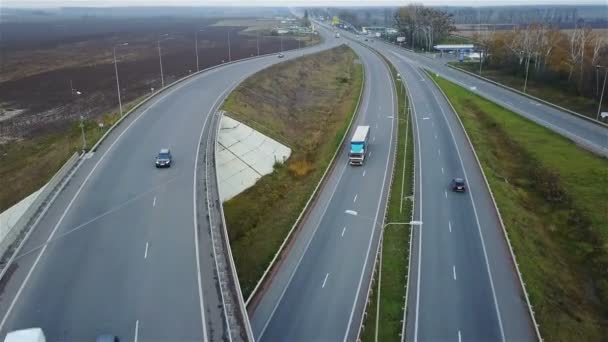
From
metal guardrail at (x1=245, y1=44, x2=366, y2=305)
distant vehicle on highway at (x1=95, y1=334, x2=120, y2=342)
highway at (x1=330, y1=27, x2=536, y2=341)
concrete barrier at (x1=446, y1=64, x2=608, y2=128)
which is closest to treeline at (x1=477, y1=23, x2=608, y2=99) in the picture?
concrete barrier at (x1=446, y1=64, x2=608, y2=128)

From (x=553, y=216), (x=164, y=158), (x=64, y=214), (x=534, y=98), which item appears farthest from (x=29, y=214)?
(x=534, y=98)

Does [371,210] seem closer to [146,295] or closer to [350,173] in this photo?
[350,173]

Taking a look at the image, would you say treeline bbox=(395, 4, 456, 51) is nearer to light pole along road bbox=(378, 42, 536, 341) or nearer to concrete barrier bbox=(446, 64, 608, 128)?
concrete barrier bbox=(446, 64, 608, 128)

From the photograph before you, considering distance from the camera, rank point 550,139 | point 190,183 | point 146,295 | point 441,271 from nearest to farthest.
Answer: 1. point 146,295
2. point 441,271
3. point 190,183
4. point 550,139

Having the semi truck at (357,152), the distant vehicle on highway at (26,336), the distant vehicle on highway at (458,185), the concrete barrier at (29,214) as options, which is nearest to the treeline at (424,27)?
the semi truck at (357,152)

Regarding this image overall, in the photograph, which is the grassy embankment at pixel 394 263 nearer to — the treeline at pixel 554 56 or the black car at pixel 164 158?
the black car at pixel 164 158

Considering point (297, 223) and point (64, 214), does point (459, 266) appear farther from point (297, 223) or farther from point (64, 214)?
point (64, 214)

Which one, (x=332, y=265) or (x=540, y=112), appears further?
(x=540, y=112)

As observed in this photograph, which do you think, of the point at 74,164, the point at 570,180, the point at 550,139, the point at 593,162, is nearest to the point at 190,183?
the point at 74,164
